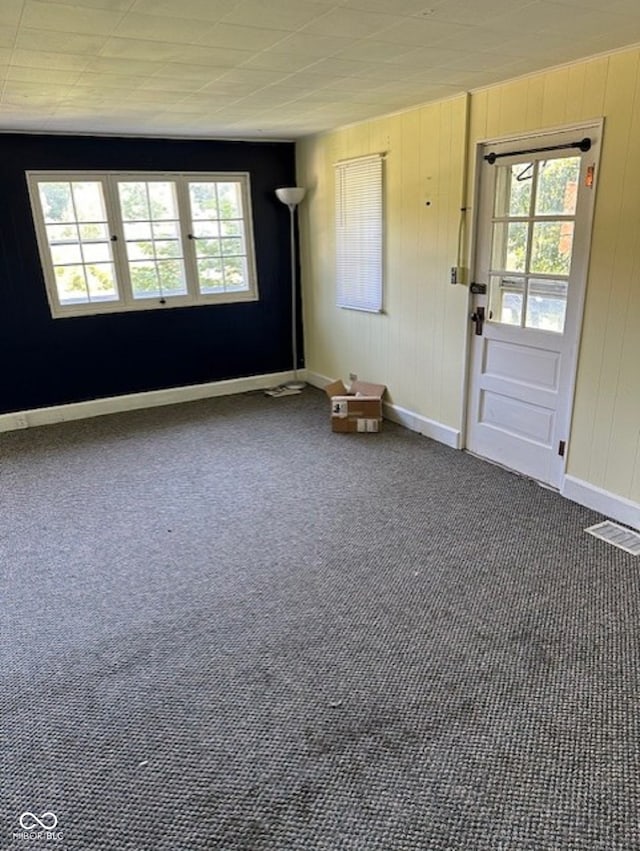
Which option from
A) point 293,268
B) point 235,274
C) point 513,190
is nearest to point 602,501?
point 513,190

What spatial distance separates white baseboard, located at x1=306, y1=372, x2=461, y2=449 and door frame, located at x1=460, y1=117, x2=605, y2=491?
0.27 ft

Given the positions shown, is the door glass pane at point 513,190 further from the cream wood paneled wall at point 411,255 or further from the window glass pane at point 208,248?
the window glass pane at point 208,248

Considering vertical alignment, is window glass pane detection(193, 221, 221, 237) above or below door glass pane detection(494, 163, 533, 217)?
below

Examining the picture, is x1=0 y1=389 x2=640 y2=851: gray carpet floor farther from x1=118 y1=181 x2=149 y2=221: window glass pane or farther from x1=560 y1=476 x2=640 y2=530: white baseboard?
x1=118 y1=181 x2=149 y2=221: window glass pane

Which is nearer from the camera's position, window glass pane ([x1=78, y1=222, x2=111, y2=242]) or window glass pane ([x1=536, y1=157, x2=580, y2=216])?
window glass pane ([x1=536, y1=157, x2=580, y2=216])

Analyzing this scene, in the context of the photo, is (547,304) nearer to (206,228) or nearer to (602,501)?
(602,501)

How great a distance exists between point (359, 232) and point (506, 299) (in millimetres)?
1620

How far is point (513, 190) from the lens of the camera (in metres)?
3.44

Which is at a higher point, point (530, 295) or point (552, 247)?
point (552, 247)

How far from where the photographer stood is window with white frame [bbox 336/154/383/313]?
14.8ft

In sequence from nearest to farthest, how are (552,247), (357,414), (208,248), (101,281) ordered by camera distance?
(552,247), (357,414), (101,281), (208,248)

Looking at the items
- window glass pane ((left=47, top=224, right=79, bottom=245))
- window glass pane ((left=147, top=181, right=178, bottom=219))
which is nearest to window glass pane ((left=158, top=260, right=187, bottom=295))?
window glass pane ((left=147, top=181, right=178, bottom=219))

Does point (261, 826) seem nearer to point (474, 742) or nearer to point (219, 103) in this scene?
point (474, 742)

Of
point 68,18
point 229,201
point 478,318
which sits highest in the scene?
point 68,18
